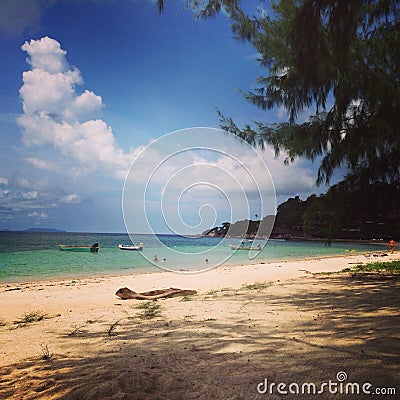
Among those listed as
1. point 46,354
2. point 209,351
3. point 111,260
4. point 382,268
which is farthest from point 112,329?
point 111,260

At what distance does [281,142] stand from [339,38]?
2.98 m

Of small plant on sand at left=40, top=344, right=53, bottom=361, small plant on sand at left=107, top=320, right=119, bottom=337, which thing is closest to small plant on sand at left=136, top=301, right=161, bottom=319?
small plant on sand at left=107, top=320, right=119, bottom=337

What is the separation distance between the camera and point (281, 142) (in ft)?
19.3

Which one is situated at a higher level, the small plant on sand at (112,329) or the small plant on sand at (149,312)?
the small plant on sand at (112,329)

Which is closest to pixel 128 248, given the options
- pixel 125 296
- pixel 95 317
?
pixel 125 296

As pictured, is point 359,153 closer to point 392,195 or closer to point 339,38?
point 392,195

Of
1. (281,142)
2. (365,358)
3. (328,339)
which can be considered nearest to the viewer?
(365,358)

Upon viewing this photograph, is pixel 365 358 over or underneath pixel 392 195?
underneath

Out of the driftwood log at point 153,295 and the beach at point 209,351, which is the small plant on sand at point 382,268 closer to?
the beach at point 209,351
